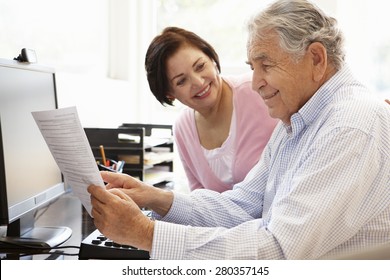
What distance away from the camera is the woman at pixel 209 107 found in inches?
62.4

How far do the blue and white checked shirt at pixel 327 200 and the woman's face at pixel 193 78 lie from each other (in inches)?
26.9

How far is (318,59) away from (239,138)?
0.69m

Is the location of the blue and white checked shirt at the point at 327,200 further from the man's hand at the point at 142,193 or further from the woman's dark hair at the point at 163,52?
the woman's dark hair at the point at 163,52

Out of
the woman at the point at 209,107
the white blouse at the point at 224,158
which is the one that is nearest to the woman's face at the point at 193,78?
the woman at the point at 209,107

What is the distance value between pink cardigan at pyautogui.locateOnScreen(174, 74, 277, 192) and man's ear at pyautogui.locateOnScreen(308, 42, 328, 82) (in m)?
0.65

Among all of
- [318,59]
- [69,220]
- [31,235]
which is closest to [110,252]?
[31,235]

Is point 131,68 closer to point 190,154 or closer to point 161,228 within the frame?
point 190,154

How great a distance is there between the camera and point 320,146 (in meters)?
0.83

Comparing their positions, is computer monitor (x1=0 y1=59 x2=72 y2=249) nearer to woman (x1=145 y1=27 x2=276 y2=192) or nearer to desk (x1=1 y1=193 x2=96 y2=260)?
desk (x1=1 y1=193 x2=96 y2=260)

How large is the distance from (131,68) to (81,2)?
49cm

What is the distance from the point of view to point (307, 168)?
0.84m

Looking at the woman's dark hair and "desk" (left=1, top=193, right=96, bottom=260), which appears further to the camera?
the woman's dark hair

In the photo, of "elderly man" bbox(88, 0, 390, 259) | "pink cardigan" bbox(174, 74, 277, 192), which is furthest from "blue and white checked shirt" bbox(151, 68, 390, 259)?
"pink cardigan" bbox(174, 74, 277, 192)

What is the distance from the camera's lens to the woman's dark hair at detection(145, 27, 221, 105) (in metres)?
1.58
